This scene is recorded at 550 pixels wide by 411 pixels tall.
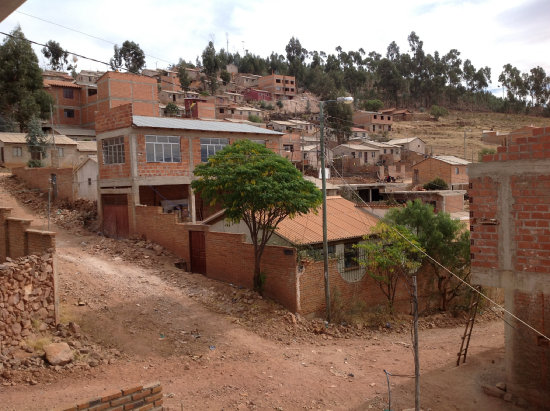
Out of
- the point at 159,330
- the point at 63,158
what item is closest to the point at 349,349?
the point at 159,330

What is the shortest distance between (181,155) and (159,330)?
11860mm

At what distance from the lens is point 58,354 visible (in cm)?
963

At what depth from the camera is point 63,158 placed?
34.2 metres

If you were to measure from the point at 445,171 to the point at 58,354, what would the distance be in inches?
1456

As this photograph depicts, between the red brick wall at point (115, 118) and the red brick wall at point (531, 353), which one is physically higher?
the red brick wall at point (115, 118)

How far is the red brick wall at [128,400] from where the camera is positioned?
19.2 feet

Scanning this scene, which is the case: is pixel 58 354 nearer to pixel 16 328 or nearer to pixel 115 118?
pixel 16 328

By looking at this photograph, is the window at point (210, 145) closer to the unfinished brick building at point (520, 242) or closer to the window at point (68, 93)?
the unfinished brick building at point (520, 242)

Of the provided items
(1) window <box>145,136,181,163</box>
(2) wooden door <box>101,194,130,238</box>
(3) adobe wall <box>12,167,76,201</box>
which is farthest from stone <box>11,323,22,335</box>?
(3) adobe wall <box>12,167,76,201</box>

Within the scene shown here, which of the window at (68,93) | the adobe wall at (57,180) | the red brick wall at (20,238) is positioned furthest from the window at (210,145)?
the window at (68,93)

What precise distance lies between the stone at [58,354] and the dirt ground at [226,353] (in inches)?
8.4

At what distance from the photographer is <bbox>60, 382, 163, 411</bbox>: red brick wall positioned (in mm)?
5848

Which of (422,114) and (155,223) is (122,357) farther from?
(422,114)

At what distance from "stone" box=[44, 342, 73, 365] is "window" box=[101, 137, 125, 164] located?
493 inches
